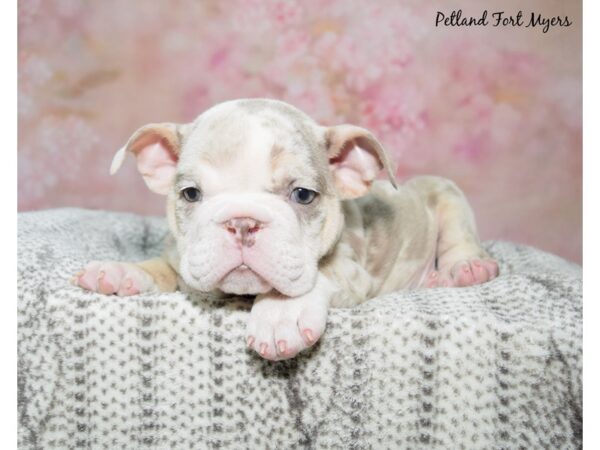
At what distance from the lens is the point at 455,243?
2.51 m

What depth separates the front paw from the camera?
1.43 metres

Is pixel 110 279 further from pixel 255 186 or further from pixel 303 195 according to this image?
pixel 303 195

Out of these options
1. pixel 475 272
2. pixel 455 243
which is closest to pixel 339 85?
pixel 455 243

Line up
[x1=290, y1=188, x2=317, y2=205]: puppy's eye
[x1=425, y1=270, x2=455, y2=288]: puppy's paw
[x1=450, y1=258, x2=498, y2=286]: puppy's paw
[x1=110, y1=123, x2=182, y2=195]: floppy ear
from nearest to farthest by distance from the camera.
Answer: [x1=290, y1=188, x2=317, y2=205]: puppy's eye, [x1=110, y1=123, x2=182, y2=195]: floppy ear, [x1=450, y1=258, x2=498, y2=286]: puppy's paw, [x1=425, y1=270, x2=455, y2=288]: puppy's paw

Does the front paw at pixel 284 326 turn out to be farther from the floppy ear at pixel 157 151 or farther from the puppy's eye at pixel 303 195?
the floppy ear at pixel 157 151

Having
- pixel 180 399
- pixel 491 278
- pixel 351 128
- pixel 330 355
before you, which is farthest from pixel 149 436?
pixel 491 278

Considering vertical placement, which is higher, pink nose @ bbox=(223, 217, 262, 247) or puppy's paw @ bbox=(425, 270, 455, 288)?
pink nose @ bbox=(223, 217, 262, 247)

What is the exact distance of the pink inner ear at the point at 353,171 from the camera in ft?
6.53

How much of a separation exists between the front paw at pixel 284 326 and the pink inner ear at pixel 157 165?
26.9 inches

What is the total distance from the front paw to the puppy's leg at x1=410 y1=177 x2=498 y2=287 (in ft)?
2.57

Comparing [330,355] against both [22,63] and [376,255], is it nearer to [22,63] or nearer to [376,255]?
[376,255]
